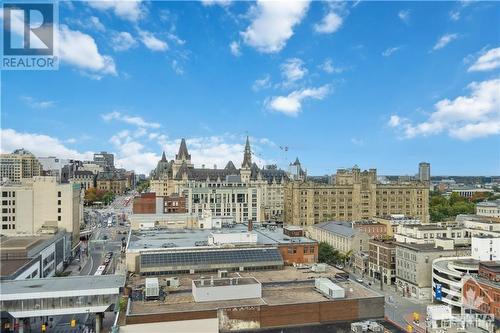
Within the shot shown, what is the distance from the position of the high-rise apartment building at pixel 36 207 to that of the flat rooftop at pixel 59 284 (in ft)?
146

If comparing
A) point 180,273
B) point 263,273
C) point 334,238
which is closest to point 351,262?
point 334,238

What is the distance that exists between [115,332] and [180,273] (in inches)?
760

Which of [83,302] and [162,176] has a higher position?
[162,176]

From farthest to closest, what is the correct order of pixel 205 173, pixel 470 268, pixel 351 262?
pixel 205 173
pixel 351 262
pixel 470 268

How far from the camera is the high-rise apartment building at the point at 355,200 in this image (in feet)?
456

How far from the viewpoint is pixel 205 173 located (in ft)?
584

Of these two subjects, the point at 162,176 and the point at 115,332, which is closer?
the point at 115,332

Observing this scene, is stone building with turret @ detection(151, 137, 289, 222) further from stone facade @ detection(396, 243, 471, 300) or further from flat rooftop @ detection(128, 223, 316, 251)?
stone facade @ detection(396, 243, 471, 300)

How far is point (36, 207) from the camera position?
3738 inches

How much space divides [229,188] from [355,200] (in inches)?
1679

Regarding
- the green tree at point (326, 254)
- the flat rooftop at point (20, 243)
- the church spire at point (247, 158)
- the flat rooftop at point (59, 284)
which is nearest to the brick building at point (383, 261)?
the green tree at point (326, 254)

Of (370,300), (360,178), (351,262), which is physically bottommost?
(351,262)

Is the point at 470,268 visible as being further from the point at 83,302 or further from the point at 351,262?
the point at 83,302

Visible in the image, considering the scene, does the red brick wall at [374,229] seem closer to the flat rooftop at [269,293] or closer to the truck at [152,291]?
the flat rooftop at [269,293]
